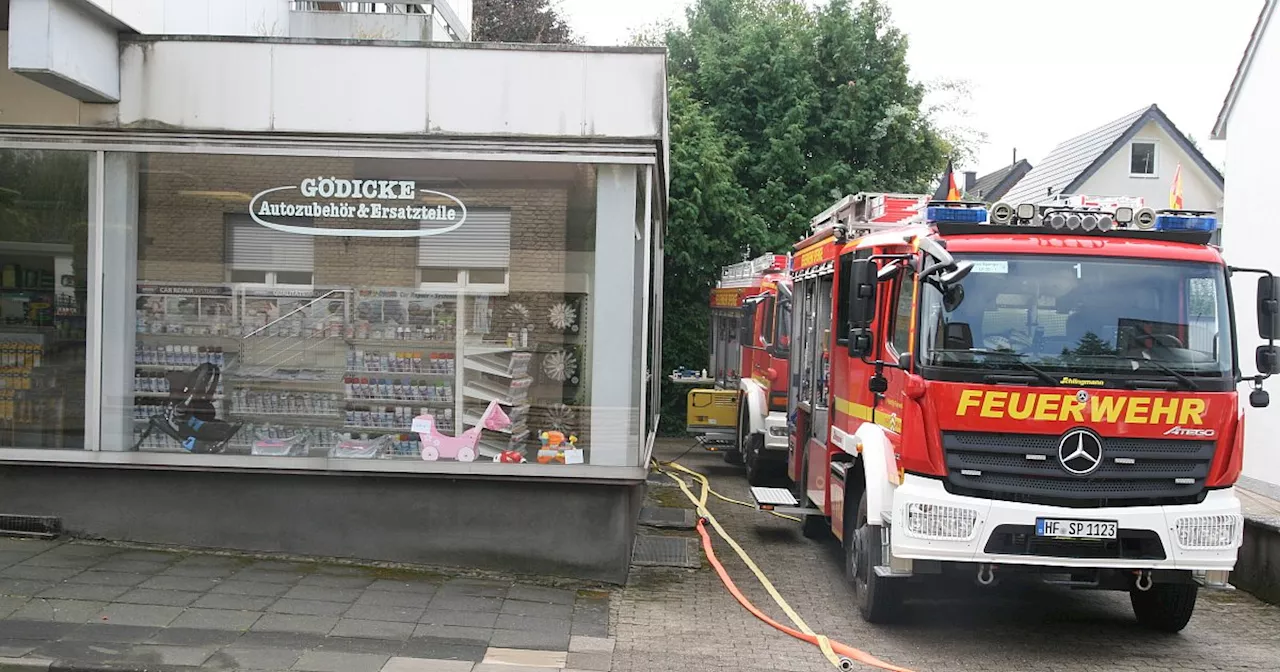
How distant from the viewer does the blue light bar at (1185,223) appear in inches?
285

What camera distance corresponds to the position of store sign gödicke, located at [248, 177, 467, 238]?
27.5ft

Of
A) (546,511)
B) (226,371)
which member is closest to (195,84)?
(226,371)

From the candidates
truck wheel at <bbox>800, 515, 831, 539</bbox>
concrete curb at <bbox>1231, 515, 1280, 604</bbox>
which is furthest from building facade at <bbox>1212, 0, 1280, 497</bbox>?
truck wheel at <bbox>800, 515, 831, 539</bbox>

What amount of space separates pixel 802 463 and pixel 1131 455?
4.29 metres

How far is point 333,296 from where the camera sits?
8578 millimetres

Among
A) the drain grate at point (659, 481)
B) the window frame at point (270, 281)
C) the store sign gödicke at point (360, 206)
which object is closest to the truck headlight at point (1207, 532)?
the store sign gödicke at point (360, 206)

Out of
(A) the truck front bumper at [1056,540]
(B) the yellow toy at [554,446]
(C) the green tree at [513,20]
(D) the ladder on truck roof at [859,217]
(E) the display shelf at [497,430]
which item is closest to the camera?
(A) the truck front bumper at [1056,540]

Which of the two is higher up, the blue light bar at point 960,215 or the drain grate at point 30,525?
the blue light bar at point 960,215

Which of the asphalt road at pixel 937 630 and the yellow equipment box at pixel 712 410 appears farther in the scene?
the yellow equipment box at pixel 712 410

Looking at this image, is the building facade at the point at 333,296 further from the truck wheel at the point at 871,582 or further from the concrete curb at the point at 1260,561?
the concrete curb at the point at 1260,561

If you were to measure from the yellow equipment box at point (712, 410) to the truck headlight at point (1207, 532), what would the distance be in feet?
31.7

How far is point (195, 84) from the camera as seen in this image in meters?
8.21

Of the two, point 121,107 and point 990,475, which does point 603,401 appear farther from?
point 121,107

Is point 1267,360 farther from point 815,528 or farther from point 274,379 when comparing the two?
point 274,379
